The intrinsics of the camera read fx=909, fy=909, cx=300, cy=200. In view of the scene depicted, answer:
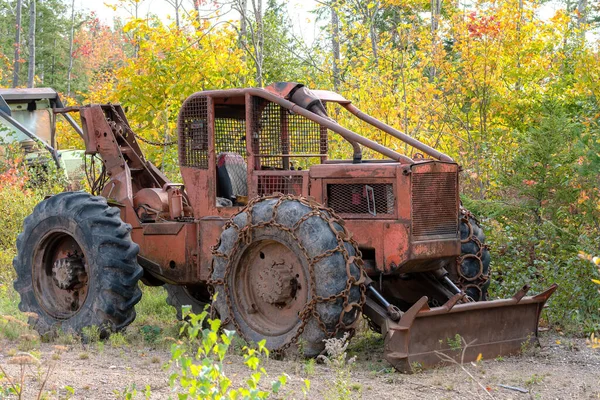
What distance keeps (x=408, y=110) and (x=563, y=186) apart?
4.65 meters

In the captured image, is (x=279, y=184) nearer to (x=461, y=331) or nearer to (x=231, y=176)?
(x=231, y=176)

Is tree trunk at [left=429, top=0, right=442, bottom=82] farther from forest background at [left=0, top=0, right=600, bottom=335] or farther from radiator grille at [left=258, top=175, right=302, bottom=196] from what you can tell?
radiator grille at [left=258, top=175, right=302, bottom=196]

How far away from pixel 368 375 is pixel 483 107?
27.8 feet

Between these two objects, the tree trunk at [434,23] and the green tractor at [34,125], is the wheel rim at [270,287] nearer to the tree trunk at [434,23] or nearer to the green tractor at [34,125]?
the tree trunk at [434,23]

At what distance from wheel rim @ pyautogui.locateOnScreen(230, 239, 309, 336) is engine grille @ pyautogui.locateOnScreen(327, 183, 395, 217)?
68 centimetres

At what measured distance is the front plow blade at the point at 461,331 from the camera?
23.4 feet

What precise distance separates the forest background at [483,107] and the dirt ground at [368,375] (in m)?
1.57

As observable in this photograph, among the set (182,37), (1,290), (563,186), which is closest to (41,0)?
(182,37)

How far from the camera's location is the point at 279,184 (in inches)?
336

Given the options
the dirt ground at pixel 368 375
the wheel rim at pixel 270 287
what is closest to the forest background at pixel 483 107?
the dirt ground at pixel 368 375

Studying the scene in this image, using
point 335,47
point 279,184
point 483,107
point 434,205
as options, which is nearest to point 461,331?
point 434,205

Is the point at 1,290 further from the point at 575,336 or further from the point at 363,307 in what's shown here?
the point at 575,336

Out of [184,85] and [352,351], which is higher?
[184,85]

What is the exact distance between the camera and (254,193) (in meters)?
8.62
